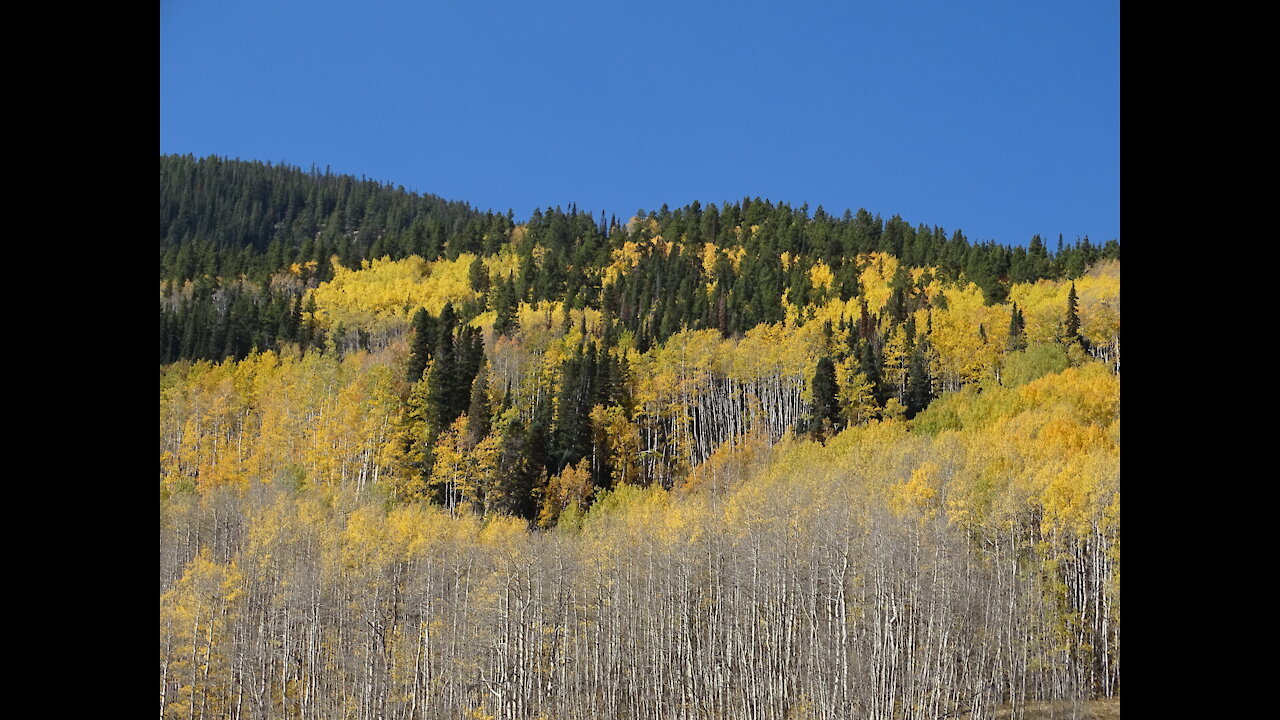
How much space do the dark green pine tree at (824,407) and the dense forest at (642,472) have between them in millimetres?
202

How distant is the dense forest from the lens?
44812mm

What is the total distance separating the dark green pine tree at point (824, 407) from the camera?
80562 millimetres

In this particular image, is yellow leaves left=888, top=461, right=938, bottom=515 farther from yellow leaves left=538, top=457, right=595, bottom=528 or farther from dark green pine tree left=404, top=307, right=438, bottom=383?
dark green pine tree left=404, top=307, right=438, bottom=383

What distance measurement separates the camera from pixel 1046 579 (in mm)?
48812

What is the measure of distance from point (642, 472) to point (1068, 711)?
43.5m

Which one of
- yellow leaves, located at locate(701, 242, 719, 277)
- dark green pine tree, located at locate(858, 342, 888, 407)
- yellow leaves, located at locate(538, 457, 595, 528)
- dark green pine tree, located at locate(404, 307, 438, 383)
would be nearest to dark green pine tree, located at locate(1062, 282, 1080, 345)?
dark green pine tree, located at locate(858, 342, 888, 407)

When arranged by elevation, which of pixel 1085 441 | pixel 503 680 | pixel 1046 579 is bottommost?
pixel 503 680

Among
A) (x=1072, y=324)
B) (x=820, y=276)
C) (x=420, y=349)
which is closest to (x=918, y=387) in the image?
(x=1072, y=324)

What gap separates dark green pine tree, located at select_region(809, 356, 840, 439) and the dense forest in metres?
0.20
